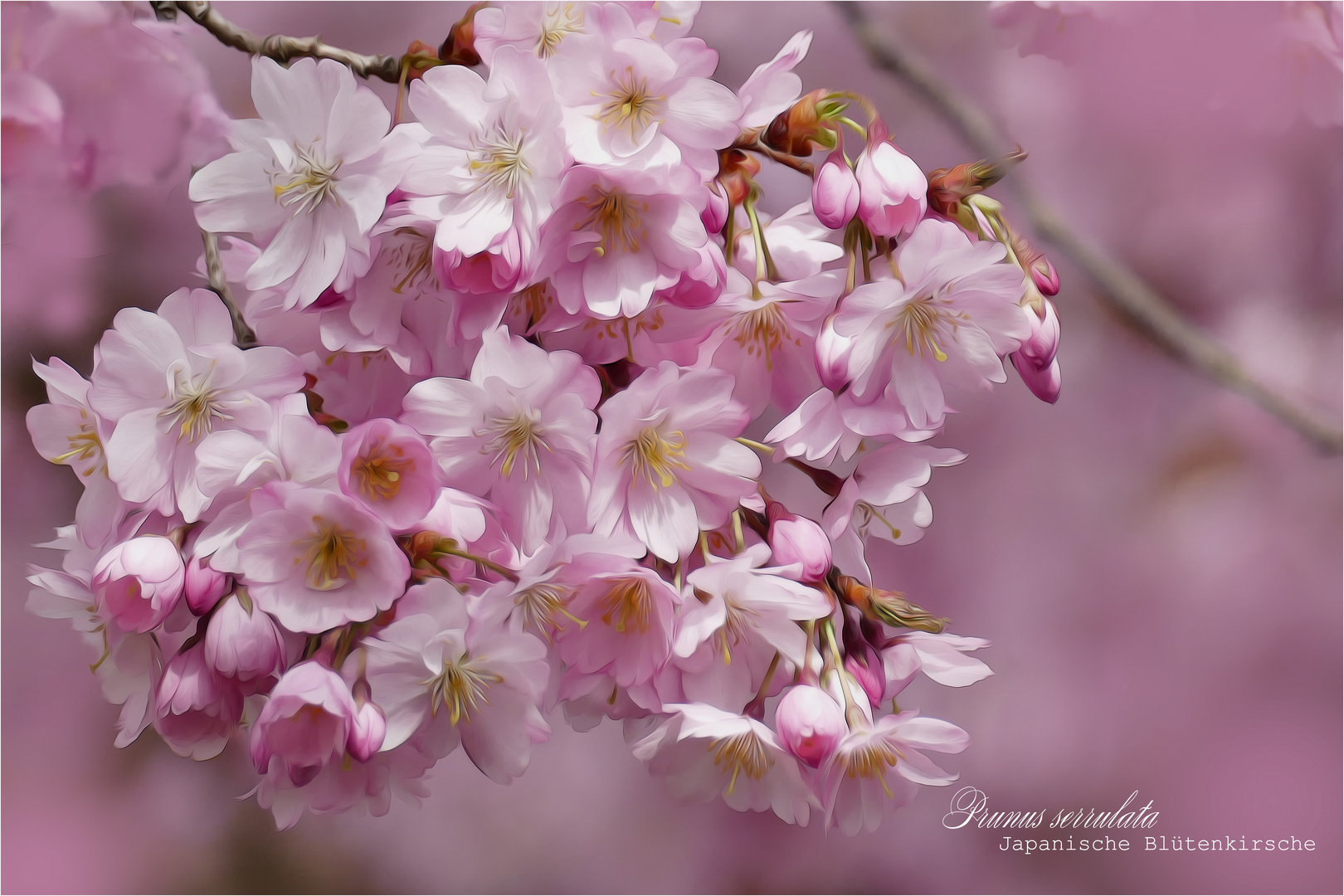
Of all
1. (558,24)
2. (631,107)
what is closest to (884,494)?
(631,107)

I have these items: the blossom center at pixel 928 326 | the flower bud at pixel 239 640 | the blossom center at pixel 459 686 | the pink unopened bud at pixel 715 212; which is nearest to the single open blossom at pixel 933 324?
the blossom center at pixel 928 326

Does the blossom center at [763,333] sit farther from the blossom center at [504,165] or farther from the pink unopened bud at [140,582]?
the pink unopened bud at [140,582]

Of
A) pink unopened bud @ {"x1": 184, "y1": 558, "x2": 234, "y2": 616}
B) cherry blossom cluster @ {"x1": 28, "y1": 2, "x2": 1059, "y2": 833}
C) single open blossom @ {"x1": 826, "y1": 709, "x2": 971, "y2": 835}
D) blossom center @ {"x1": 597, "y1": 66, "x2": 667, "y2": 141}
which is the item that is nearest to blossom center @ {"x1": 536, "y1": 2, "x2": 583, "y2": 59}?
cherry blossom cluster @ {"x1": 28, "y1": 2, "x2": 1059, "y2": 833}

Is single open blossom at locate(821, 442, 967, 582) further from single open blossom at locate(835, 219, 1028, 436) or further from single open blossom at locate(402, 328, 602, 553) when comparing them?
single open blossom at locate(402, 328, 602, 553)

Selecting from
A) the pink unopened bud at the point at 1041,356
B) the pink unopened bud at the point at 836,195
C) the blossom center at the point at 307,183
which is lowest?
the pink unopened bud at the point at 1041,356

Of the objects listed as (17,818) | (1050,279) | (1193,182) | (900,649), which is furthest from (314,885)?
(1193,182)

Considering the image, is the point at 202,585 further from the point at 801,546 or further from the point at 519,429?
the point at 801,546

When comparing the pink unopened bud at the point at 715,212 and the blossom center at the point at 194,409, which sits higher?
the pink unopened bud at the point at 715,212
